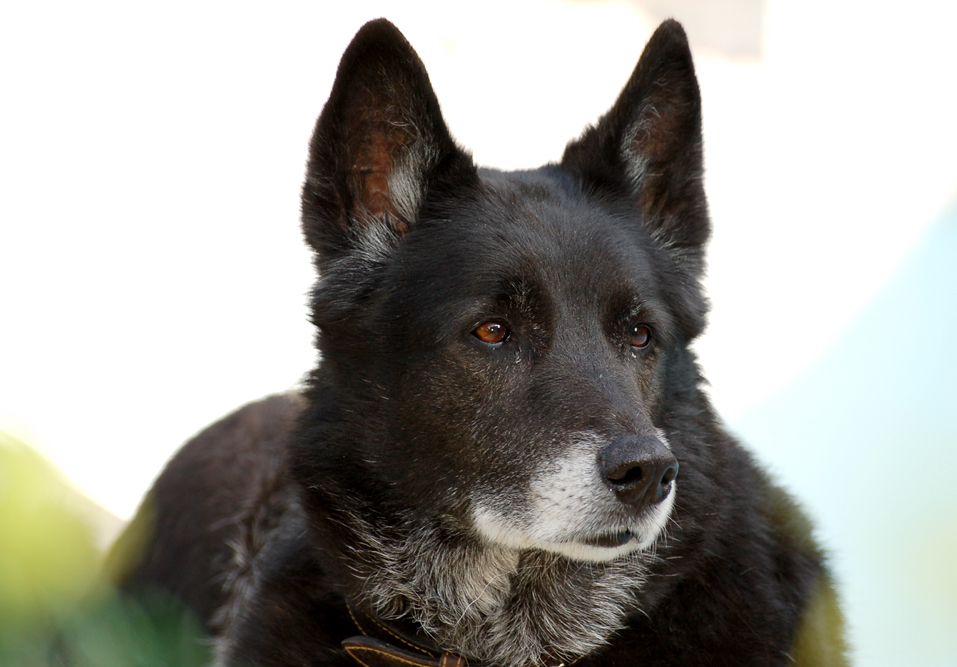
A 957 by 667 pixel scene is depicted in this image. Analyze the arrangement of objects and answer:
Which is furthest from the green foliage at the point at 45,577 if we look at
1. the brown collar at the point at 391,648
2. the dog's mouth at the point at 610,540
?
the dog's mouth at the point at 610,540

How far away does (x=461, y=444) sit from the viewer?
293 centimetres

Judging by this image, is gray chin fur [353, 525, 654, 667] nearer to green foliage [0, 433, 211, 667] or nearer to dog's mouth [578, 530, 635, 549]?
dog's mouth [578, 530, 635, 549]

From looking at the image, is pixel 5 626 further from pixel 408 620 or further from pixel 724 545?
pixel 724 545

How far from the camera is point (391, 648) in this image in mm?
2936

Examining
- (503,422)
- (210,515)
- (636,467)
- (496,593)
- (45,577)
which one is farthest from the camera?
(210,515)

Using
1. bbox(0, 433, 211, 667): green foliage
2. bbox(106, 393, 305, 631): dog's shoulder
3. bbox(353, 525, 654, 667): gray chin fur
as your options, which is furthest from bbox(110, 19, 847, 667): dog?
bbox(0, 433, 211, 667): green foliage

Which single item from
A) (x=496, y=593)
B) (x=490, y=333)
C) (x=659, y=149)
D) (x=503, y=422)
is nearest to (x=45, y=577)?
(x=503, y=422)

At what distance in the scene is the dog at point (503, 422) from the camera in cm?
290

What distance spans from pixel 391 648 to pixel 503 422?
0.85 metres

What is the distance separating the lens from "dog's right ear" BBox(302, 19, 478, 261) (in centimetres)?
305

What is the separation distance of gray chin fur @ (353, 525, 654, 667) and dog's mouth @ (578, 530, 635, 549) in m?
0.43

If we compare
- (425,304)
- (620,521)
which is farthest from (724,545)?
(425,304)

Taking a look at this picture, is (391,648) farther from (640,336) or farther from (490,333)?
(640,336)

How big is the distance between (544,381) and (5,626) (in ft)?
5.51
